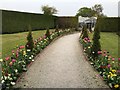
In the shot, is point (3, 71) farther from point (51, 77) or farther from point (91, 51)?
point (91, 51)

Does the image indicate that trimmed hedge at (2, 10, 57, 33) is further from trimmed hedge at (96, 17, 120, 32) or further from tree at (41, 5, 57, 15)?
trimmed hedge at (96, 17, 120, 32)

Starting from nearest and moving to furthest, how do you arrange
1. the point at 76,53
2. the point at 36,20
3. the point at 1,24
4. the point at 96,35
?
the point at 96,35, the point at 76,53, the point at 1,24, the point at 36,20

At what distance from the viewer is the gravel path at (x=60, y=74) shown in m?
8.73

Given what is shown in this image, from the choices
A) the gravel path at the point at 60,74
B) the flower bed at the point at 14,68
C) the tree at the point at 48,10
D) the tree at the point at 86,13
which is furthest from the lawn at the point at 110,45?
the tree at the point at 86,13

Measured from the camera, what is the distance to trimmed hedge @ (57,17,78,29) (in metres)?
39.5

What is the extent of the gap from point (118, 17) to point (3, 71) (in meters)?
31.4

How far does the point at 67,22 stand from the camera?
4128 cm

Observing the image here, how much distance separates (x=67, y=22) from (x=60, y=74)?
31724mm

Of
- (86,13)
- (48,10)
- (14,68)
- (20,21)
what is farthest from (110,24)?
(86,13)

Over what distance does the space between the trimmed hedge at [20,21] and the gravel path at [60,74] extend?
41.6 ft

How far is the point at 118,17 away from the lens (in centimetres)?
3769

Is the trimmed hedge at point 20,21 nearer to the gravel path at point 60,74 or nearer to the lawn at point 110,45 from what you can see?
the lawn at point 110,45

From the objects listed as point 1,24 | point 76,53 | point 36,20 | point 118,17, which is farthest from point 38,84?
point 118,17

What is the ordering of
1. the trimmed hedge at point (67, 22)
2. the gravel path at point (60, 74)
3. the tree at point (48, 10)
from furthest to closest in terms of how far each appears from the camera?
the tree at point (48, 10), the trimmed hedge at point (67, 22), the gravel path at point (60, 74)
